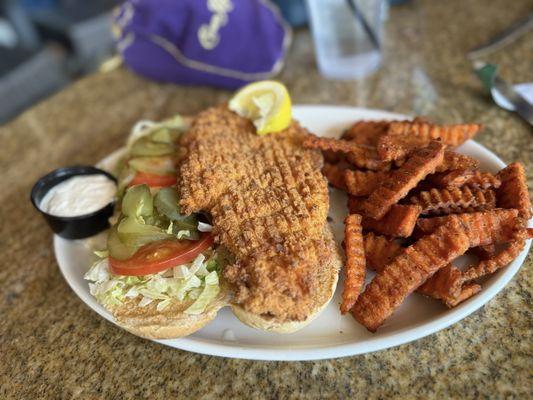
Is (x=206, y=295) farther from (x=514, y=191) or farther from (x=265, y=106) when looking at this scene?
(x=514, y=191)

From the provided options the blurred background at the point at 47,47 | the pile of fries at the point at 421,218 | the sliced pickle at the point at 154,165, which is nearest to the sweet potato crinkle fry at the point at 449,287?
the pile of fries at the point at 421,218

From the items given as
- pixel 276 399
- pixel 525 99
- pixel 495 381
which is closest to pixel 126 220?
pixel 276 399

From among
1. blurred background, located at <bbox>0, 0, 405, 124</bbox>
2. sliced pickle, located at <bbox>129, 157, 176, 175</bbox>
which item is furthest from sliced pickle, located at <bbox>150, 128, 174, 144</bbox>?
blurred background, located at <bbox>0, 0, 405, 124</bbox>

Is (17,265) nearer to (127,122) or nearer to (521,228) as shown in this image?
(127,122)

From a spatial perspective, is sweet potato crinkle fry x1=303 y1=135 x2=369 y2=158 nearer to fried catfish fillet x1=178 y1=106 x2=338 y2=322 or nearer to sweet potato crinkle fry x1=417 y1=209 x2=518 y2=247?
fried catfish fillet x1=178 y1=106 x2=338 y2=322

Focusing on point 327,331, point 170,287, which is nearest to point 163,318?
point 170,287
